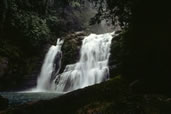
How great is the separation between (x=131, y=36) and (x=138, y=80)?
1.02 meters

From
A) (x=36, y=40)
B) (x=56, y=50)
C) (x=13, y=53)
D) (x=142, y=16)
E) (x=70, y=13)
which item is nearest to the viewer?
(x=142, y=16)

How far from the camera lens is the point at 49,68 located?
69.5 ft

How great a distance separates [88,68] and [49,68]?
4361mm

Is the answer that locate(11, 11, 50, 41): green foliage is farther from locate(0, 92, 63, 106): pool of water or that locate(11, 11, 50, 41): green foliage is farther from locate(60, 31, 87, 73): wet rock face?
locate(0, 92, 63, 106): pool of water

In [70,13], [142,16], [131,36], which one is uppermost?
[70,13]

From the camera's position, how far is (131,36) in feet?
14.4

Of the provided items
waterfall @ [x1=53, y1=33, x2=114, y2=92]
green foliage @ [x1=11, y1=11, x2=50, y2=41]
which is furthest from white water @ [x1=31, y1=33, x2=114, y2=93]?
green foliage @ [x1=11, y1=11, x2=50, y2=41]

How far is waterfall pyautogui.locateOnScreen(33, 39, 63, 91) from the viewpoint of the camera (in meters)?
20.1

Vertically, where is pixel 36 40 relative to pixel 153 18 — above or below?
above

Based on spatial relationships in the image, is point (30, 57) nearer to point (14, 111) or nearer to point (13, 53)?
point (13, 53)

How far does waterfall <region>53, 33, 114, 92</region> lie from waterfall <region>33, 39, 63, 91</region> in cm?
105

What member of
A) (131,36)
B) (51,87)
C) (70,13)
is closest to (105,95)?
(131,36)

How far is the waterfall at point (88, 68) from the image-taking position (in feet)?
58.9

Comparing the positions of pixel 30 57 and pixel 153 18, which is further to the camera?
pixel 30 57
